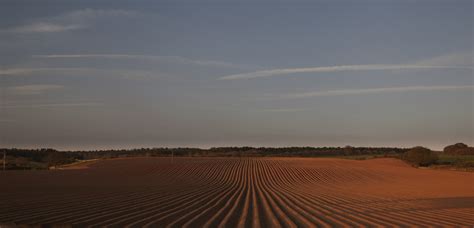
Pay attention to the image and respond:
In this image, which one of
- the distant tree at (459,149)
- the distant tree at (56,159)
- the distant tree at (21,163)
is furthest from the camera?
the distant tree at (459,149)

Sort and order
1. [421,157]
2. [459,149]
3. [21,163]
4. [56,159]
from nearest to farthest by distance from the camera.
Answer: [421,157]
[21,163]
[56,159]
[459,149]

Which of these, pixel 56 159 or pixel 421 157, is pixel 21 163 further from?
pixel 421 157

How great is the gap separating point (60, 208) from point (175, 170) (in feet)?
104

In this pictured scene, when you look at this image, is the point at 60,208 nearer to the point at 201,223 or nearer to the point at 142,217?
the point at 142,217

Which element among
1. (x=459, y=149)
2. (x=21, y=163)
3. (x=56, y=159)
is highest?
(x=459, y=149)

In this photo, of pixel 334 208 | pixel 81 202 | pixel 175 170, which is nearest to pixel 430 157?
pixel 175 170

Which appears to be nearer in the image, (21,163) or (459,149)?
(21,163)

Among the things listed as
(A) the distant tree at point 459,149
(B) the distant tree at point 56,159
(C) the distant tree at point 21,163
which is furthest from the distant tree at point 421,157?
(B) the distant tree at point 56,159

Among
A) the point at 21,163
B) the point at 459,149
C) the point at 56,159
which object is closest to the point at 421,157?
the point at 459,149

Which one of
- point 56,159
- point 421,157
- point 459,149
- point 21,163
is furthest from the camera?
point 459,149

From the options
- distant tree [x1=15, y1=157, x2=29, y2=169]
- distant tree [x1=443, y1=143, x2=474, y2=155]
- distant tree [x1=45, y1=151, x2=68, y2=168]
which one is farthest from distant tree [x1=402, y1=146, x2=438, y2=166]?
distant tree [x1=45, y1=151, x2=68, y2=168]

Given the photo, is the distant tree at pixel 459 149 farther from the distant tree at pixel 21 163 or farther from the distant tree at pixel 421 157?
the distant tree at pixel 21 163

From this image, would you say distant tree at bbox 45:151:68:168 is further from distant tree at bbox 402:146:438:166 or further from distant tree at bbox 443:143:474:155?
distant tree at bbox 443:143:474:155

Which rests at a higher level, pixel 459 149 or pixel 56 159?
pixel 459 149
